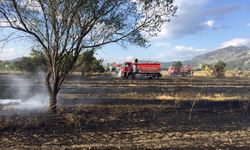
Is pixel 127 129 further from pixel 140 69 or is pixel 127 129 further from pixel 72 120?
pixel 140 69

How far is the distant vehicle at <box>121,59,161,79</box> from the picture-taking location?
69562mm

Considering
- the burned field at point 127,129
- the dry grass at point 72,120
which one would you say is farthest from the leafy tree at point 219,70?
the dry grass at point 72,120

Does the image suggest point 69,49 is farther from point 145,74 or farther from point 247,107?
point 145,74

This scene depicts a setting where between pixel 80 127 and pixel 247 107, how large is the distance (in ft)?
37.9

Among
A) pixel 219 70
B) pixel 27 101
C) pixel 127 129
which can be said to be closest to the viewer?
pixel 127 129

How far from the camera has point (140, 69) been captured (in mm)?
70625

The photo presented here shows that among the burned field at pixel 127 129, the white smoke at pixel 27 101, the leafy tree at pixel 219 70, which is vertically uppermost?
the leafy tree at pixel 219 70

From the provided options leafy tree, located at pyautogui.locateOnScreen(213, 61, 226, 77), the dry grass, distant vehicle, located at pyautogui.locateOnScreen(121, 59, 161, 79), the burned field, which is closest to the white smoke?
the burned field

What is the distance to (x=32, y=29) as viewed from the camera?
1848 cm

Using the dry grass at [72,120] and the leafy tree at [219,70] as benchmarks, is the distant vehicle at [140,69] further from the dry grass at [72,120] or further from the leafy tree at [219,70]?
the dry grass at [72,120]

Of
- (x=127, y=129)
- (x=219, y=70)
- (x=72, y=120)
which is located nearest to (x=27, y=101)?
(x=72, y=120)

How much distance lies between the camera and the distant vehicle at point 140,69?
69.6 meters

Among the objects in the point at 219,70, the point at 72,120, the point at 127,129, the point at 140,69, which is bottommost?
the point at 127,129

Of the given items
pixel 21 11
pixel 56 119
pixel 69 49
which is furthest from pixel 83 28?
pixel 56 119
